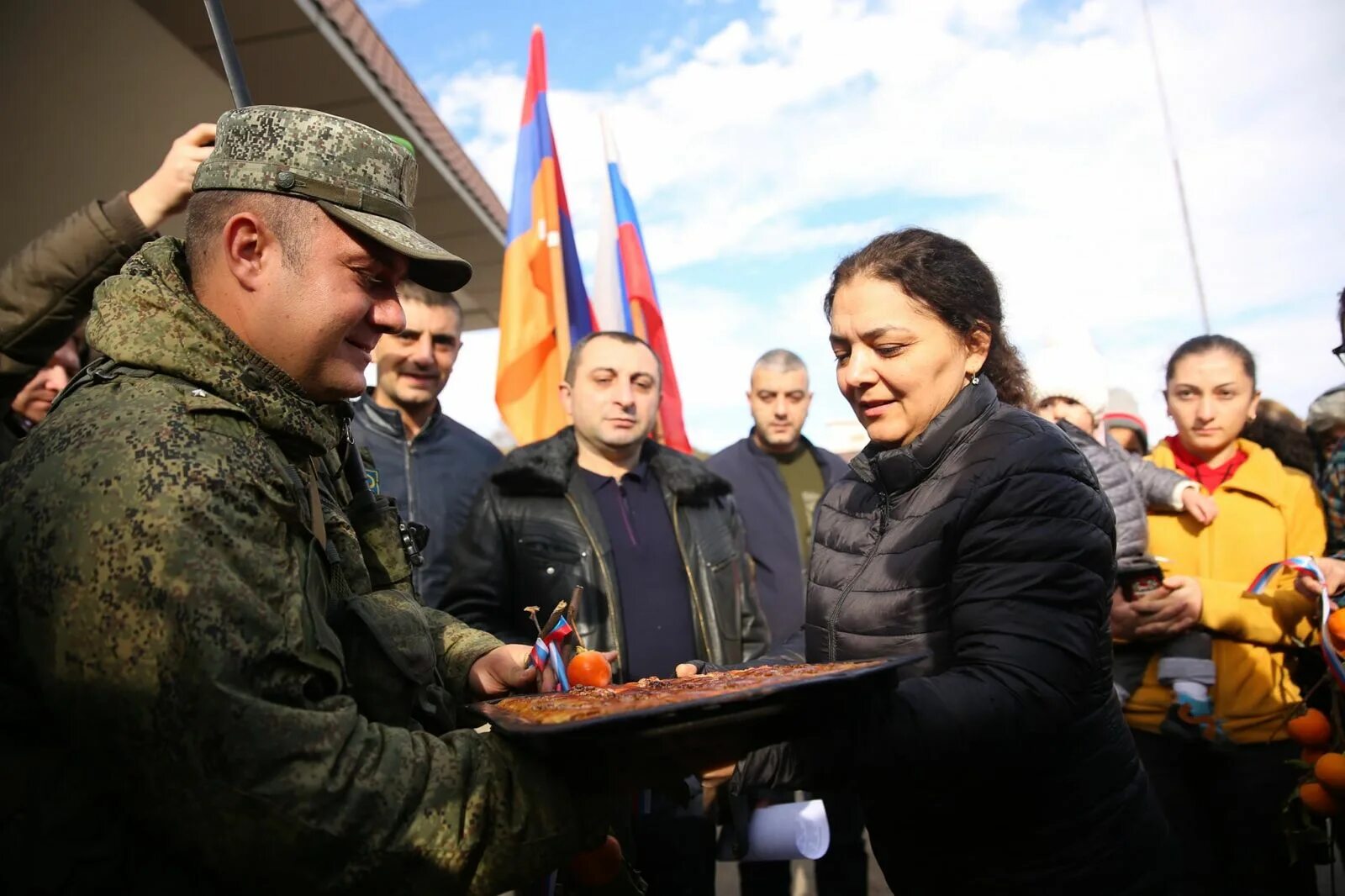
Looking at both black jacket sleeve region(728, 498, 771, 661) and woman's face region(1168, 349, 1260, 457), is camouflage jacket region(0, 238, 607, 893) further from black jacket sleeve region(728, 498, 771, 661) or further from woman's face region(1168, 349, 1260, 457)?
woman's face region(1168, 349, 1260, 457)

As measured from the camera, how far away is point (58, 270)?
107 inches

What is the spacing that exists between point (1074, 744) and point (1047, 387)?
283 centimetres

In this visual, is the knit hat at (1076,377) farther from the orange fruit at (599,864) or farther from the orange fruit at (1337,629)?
the orange fruit at (599,864)

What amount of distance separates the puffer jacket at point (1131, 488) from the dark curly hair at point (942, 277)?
149cm

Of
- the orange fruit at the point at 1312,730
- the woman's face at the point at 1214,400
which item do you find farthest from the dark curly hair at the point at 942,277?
the woman's face at the point at 1214,400

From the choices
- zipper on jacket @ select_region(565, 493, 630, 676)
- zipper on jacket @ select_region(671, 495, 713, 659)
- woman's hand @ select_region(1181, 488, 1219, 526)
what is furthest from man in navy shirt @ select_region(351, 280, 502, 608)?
woman's hand @ select_region(1181, 488, 1219, 526)

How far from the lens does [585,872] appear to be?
1888mm

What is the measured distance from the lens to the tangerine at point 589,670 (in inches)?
84.3

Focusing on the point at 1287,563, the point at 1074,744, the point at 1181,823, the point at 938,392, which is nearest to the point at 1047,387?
the point at 1287,563

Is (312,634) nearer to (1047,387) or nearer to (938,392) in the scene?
(938,392)

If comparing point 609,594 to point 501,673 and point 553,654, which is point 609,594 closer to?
point 501,673

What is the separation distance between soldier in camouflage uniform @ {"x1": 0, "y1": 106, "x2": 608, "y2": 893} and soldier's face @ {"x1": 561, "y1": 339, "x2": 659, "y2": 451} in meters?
2.32

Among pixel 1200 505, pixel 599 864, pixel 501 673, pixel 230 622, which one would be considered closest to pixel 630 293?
pixel 1200 505

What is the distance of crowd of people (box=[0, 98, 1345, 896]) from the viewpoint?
1368 millimetres
